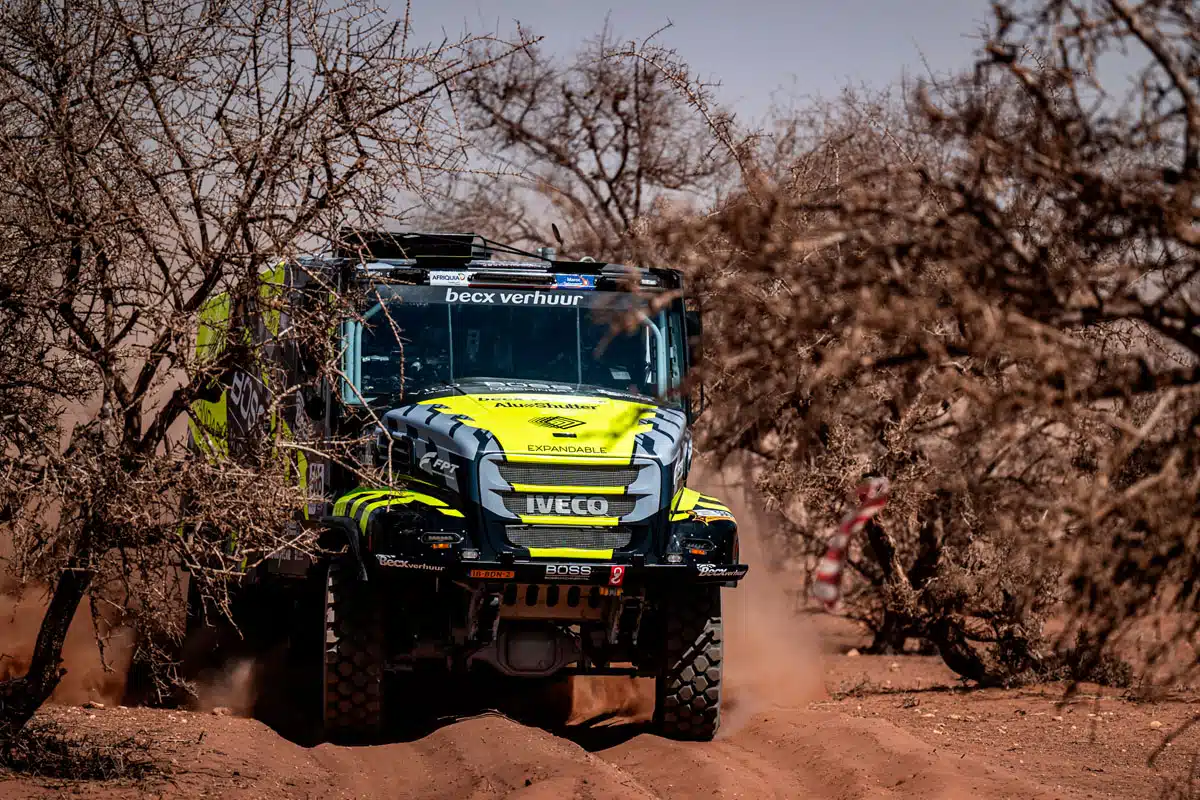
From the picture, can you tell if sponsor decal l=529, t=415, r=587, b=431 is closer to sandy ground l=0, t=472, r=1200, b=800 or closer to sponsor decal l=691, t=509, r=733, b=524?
sponsor decal l=691, t=509, r=733, b=524

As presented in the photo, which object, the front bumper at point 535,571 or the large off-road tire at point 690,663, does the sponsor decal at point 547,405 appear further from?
the large off-road tire at point 690,663

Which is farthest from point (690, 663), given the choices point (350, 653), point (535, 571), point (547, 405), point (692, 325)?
point (692, 325)

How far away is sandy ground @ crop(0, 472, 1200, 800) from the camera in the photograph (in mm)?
8148

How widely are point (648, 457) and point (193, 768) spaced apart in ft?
11.0

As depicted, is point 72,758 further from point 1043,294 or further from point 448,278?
point 1043,294

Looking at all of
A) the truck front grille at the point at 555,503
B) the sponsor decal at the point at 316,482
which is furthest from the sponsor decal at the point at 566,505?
the sponsor decal at the point at 316,482

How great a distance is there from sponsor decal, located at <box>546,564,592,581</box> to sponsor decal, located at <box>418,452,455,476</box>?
91cm

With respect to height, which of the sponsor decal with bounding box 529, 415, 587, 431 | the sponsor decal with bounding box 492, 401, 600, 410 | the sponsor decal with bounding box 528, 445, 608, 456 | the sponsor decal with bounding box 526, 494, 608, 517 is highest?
the sponsor decal with bounding box 492, 401, 600, 410

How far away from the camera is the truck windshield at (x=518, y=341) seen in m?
10.0

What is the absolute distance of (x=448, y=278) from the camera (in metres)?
10.3

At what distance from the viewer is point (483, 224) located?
73.1ft

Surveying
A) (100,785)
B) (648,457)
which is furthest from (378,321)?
(100,785)

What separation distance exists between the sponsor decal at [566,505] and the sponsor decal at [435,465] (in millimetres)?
553

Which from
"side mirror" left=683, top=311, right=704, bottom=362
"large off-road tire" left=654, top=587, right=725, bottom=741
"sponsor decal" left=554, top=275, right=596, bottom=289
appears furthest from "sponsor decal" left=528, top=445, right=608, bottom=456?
"sponsor decal" left=554, top=275, right=596, bottom=289
